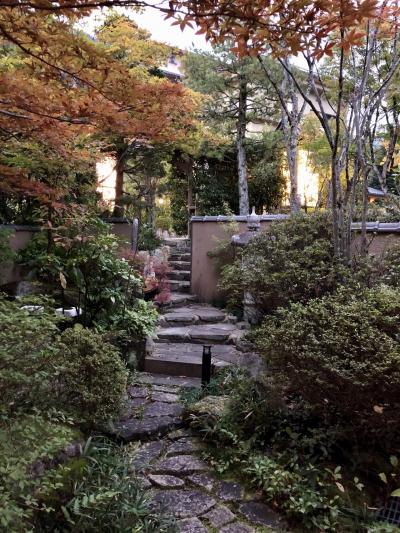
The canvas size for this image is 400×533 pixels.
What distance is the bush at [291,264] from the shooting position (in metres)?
4.52

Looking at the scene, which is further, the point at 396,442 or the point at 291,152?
the point at 291,152

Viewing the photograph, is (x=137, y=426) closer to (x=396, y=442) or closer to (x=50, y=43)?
(x=396, y=442)

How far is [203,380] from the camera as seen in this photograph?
496 centimetres

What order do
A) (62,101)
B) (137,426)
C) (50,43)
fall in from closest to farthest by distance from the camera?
1. (50,43)
2. (62,101)
3. (137,426)

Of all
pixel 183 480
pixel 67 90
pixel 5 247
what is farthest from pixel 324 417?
pixel 5 247

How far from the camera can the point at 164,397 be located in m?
4.80

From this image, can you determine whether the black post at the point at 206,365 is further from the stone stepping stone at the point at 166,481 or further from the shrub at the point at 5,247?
the shrub at the point at 5,247

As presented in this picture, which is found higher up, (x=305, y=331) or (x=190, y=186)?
(x=190, y=186)

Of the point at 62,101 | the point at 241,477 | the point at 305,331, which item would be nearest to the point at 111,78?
the point at 62,101

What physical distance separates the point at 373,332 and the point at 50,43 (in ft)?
9.67

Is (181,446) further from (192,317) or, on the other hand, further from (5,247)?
(192,317)

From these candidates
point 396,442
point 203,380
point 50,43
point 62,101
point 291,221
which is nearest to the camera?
point 50,43

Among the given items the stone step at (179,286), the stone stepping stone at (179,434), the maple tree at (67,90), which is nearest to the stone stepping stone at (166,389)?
the stone stepping stone at (179,434)

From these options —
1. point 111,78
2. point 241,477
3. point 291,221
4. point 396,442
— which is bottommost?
point 241,477
